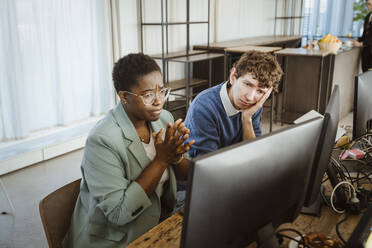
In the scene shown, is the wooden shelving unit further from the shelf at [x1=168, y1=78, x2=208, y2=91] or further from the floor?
the floor

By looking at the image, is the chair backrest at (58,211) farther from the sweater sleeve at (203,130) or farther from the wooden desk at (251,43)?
the wooden desk at (251,43)

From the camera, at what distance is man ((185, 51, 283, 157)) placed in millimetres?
1529

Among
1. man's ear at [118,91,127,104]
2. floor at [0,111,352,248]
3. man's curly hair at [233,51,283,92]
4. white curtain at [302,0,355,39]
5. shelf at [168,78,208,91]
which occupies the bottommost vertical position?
floor at [0,111,352,248]

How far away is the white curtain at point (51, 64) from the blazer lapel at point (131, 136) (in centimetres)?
232

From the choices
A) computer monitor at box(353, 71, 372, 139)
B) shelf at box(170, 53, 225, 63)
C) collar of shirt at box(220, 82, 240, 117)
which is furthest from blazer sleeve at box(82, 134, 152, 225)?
shelf at box(170, 53, 225, 63)

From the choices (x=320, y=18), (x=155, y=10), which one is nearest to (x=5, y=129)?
(x=155, y=10)

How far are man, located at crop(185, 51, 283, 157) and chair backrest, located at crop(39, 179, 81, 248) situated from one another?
1.96ft

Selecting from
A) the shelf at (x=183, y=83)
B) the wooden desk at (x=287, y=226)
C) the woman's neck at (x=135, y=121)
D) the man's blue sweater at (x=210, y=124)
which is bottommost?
the shelf at (x=183, y=83)

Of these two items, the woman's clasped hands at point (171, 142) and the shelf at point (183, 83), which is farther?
the shelf at point (183, 83)

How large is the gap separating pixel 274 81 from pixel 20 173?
241cm

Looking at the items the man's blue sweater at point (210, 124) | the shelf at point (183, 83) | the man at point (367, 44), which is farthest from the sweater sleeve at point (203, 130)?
the man at point (367, 44)

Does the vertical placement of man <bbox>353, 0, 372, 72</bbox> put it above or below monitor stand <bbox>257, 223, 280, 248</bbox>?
above

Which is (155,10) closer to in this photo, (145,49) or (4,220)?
(145,49)

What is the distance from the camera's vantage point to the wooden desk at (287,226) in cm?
99
